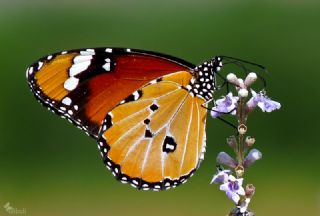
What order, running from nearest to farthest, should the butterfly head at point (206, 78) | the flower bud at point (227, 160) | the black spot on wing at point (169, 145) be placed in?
the flower bud at point (227, 160), the butterfly head at point (206, 78), the black spot on wing at point (169, 145)

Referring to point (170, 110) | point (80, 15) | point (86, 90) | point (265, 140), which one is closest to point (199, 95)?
point (170, 110)

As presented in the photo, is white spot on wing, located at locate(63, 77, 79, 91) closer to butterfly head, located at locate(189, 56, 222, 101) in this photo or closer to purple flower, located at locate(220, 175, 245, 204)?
butterfly head, located at locate(189, 56, 222, 101)

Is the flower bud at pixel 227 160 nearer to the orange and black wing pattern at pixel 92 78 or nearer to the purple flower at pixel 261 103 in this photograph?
the purple flower at pixel 261 103

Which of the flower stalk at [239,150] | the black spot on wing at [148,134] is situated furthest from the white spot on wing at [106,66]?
the flower stalk at [239,150]

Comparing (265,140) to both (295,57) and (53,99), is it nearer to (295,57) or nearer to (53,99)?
(295,57)

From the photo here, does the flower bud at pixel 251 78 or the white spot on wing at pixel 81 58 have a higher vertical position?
the flower bud at pixel 251 78

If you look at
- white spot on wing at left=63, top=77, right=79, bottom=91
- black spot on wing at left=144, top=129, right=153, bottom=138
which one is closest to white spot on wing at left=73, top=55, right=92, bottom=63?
white spot on wing at left=63, top=77, right=79, bottom=91

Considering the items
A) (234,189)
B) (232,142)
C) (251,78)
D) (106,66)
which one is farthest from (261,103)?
(106,66)

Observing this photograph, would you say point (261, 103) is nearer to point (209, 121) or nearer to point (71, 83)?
point (71, 83)
